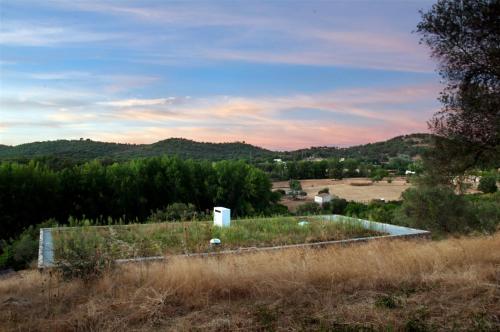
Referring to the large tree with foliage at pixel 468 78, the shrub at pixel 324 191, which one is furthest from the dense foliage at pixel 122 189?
the large tree with foliage at pixel 468 78

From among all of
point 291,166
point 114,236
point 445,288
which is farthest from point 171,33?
point 291,166

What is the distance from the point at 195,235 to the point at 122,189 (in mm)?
21211

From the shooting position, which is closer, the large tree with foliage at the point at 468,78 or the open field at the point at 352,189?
the large tree with foliage at the point at 468,78

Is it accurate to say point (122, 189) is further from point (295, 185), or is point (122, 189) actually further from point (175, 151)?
point (295, 185)

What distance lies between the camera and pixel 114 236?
38.4ft

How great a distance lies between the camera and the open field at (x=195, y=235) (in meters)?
9.94

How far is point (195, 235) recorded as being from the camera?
11367 mm

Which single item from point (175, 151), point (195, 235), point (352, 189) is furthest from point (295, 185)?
point (195, 235)

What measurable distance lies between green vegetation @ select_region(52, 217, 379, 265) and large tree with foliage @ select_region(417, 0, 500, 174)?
4425 mm

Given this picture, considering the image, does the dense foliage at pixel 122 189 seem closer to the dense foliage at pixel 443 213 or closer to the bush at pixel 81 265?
the dense foliage at pixel 443 213

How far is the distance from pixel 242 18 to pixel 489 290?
9.33 metres

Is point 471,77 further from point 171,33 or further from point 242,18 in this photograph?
point 171,33

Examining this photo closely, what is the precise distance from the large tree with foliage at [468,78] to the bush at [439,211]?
10807 millimetres

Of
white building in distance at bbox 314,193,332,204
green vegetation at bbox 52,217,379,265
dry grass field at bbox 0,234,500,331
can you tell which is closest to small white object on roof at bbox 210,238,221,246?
green vegetation at bbox 52,217,379,265
